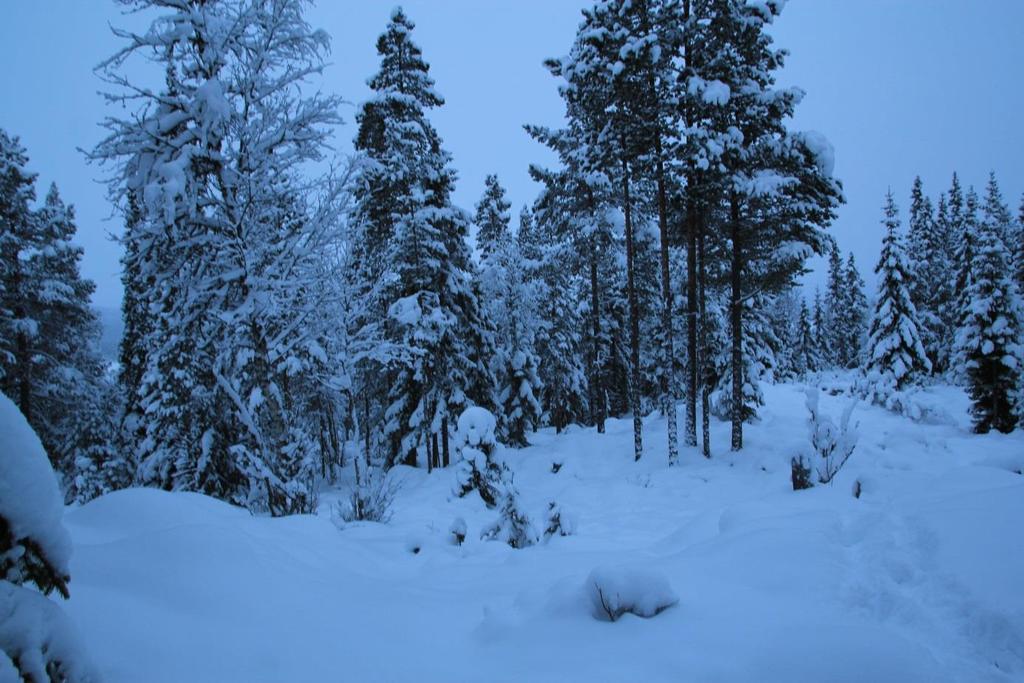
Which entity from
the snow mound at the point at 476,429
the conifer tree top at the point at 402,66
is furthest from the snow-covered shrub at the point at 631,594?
the conifer tree top at the point at 402,66

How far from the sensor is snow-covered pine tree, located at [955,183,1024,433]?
19.2 m

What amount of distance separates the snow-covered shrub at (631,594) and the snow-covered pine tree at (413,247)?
43.5 feet

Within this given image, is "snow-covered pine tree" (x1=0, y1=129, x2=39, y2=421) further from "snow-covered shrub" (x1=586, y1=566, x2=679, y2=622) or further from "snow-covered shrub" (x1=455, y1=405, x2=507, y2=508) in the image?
"snow-covered shrub" (x1=586, y1=566, x2=679, y2=622)

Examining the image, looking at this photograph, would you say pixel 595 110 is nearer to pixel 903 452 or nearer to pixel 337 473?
pixel 903 452

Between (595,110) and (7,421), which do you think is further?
(595,110)

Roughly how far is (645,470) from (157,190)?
13138 mm

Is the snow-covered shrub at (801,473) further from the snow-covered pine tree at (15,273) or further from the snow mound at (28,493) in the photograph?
the snow-covered pine tree at (15,273)

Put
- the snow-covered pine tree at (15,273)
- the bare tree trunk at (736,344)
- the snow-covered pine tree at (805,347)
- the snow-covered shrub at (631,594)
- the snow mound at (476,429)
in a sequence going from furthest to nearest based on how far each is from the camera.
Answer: the snow-covered pine tree at (805,347)
the snow-covered pine tree at (15,273)
the bare tree trunk at (736,344)
the snow mound at (476,429)
the snow-covered shrub at (631,594)

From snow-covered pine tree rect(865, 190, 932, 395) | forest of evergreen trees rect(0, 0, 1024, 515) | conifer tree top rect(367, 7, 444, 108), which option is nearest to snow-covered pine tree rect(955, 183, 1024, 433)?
forest of evergreen trees rect(0, 0, 1024, 515)

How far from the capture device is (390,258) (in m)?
16.4

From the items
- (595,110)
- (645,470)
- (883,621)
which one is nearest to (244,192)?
(883,621)

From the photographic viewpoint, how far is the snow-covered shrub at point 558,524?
6906mm

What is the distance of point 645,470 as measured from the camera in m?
14.6

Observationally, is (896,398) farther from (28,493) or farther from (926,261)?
(28,493)
